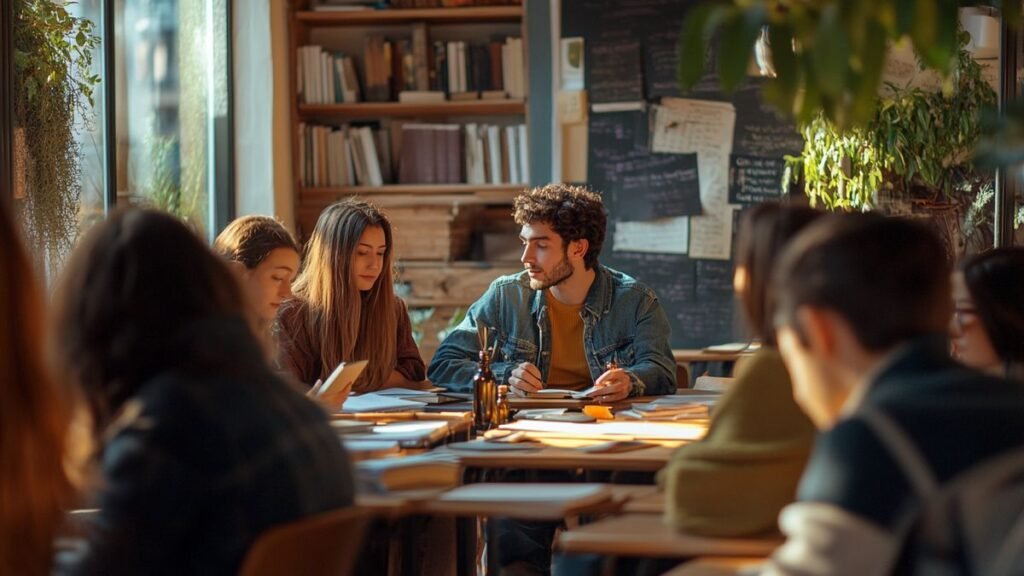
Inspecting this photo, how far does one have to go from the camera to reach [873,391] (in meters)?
1.92

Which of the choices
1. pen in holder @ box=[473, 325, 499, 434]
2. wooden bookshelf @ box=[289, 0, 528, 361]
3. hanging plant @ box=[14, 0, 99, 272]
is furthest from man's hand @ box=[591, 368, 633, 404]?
wooden bookshelf @ box=[289, 0, 528, 361]

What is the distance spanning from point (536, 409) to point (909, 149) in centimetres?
256

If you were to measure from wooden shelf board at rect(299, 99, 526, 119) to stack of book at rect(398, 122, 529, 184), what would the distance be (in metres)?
0.08

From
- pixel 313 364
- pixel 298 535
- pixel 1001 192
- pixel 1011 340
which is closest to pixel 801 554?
pixel 298 535

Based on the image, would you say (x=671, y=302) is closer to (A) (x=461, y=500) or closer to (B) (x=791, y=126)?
(B) (x=791, y=126)

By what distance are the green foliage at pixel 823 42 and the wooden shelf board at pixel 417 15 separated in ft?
17.2

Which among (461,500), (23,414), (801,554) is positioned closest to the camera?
(801,554)

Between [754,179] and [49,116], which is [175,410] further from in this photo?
[754,179]

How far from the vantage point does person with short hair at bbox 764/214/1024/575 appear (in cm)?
181

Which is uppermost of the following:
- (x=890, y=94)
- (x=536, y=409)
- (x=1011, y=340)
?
(x=890, y=94)

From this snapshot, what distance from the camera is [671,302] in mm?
7223

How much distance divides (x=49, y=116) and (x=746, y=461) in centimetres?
295

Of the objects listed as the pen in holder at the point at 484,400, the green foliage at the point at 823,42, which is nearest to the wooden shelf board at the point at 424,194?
the pen in holder at the point at 484,400

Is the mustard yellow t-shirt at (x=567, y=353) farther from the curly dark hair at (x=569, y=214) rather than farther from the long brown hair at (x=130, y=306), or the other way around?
the long brown hair at (x=130, y=306)
